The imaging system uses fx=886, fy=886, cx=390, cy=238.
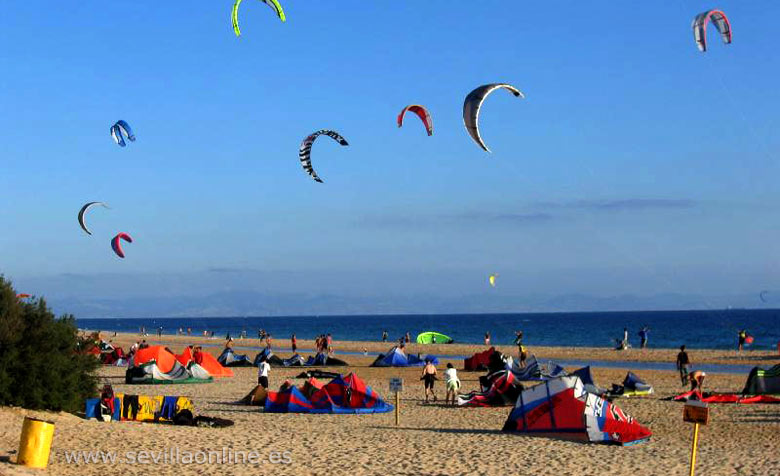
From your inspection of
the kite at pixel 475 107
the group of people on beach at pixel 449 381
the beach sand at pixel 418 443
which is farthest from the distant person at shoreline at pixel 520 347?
the kite at pixel 475 107

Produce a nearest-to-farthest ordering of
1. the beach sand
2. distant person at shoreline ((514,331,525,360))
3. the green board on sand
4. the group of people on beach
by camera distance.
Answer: the beach sand
the group of people on beach
distant person at shoreline ((514,331,525,360))
the green board on sand

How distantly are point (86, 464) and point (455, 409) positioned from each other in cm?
1061

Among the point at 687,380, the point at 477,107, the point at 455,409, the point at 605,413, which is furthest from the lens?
the point at 687,380

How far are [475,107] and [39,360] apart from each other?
1017cm

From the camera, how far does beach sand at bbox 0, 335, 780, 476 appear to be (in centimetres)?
1281

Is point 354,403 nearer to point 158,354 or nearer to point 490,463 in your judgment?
point 490,463

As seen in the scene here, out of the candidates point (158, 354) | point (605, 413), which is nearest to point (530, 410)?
point (605, 413)

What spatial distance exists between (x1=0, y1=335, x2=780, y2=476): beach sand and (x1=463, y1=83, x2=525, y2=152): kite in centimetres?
622

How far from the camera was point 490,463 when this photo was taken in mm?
13406

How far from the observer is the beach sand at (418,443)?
12.8 meters

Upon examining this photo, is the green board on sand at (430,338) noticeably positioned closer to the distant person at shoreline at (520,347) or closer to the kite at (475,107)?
the distant person at shoreline at (520,347)

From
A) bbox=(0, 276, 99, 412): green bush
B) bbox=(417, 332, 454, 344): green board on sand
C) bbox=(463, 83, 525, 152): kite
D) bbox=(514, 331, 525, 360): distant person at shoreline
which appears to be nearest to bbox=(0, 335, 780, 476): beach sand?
bbox=(0, 276, 99, 412): green bush

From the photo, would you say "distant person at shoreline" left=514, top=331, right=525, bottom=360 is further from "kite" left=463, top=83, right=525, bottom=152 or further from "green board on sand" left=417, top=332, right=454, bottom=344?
"green board on sand" left=417, top=332, right=454, bottom=344

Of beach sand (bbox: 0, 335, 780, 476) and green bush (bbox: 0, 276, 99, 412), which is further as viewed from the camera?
green bush (bbox: 0, 276, 99, 412)
